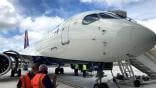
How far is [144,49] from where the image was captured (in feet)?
29.0

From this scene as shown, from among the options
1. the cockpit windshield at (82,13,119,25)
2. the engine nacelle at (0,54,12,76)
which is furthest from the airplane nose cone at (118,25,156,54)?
the engine nacelle at (0,54,12,76)

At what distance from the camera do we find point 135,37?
8.47 meters

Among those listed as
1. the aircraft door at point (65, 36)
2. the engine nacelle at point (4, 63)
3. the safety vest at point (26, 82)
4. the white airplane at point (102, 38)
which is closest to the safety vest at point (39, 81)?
the safety vest at point (26, 82)

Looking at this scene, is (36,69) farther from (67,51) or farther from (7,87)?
(7,87)

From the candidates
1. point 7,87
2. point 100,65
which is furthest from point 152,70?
point 7,87

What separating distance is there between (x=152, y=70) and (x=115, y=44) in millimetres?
7246

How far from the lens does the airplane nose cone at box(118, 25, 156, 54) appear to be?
8.47m

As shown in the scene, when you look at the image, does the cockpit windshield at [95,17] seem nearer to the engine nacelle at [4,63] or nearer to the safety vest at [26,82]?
the safety vest at [26,82]

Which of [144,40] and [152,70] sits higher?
[144,40]

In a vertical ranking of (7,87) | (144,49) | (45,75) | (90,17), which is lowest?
(7,87)

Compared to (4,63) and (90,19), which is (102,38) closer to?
(90,19)

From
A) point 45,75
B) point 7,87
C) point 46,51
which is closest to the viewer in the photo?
point 45,75

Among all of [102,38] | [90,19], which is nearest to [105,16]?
[90,19]

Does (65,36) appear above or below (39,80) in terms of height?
above
